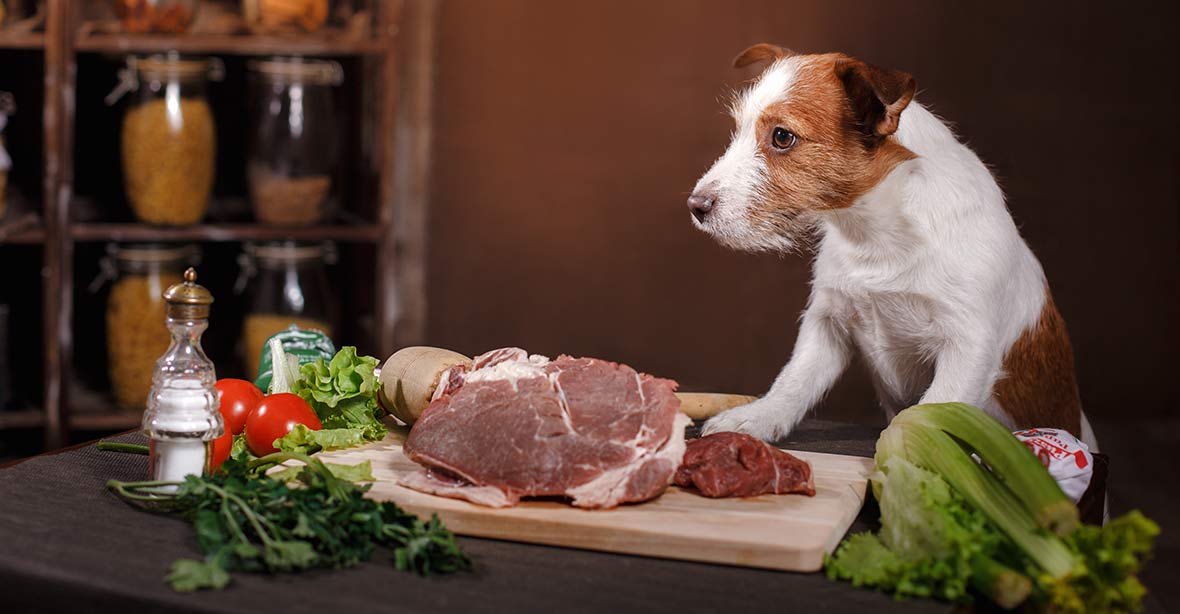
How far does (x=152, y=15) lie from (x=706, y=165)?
149 centimetres

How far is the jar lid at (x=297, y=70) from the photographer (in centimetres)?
290

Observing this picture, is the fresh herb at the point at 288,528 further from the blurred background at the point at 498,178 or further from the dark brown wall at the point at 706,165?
the dark brown wall at the point at 706,165

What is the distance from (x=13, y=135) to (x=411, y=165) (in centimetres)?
105

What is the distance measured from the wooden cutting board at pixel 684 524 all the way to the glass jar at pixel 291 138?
1711 millimetres

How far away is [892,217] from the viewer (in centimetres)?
161

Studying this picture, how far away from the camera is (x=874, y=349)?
5.71 ft

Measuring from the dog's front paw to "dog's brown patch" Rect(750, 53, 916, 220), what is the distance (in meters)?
0.31

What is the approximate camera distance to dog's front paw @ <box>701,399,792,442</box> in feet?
5.72

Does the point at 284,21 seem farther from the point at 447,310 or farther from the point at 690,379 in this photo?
the point at 690,379

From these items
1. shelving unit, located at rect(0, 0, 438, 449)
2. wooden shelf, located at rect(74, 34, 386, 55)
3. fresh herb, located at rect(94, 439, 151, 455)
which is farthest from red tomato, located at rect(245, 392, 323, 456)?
wooden shelf, located at rect(74, 34, 386, 55)

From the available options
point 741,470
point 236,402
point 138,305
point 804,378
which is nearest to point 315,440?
point 236,402

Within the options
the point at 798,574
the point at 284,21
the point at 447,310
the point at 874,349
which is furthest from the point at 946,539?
the point at 447,310

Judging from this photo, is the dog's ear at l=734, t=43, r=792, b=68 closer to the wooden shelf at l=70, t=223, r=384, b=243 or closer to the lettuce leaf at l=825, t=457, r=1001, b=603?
the lettuce leaf at l=825, t=457, r=1001, b=603

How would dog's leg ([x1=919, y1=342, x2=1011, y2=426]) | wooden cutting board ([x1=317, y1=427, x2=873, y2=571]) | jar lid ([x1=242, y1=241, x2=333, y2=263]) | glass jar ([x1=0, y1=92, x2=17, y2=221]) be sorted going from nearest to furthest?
wooden cutting board ([x1=317, y1=427, x2=873, y2=571]) → dog's leg ([x1=919, y1=342, x2=1011, y2=426]) → glass jar ([x1=0, y1=92, x2=17, y2=221]) → jar lid ([x1=242, y1=241, x2=333, y2=263])
